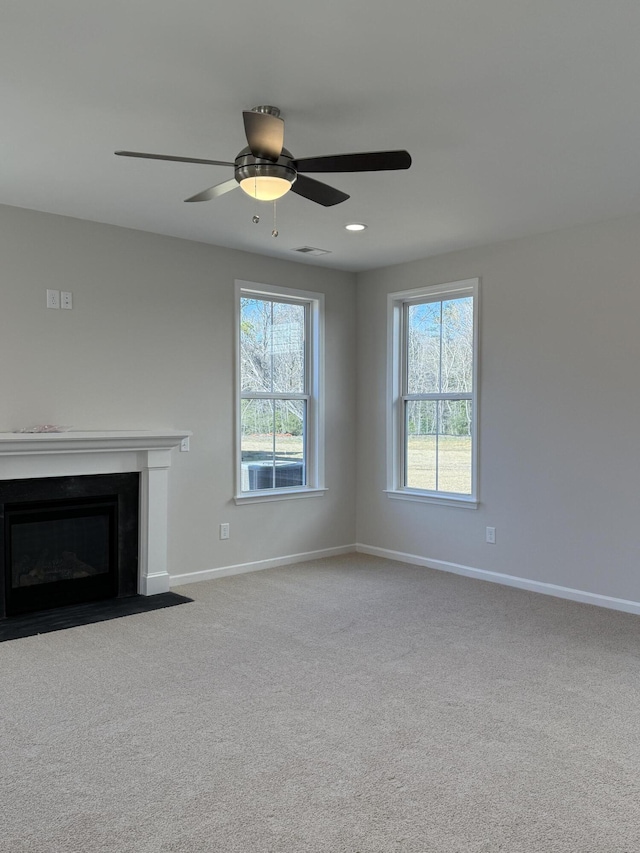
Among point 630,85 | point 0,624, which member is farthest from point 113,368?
point 630,85

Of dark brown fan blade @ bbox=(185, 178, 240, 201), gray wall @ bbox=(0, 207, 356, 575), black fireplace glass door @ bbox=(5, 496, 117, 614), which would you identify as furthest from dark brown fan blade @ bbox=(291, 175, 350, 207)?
black fireplace glass door @ bbox=(5, 496, 117, 614)

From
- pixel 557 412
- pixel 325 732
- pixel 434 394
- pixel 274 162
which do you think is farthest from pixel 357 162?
pixel 434 394

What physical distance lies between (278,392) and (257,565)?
146 centimetres

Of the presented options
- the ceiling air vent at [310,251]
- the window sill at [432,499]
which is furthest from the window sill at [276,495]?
the ceiling air vent at [310,251]

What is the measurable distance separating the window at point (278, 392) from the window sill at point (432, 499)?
669 mm

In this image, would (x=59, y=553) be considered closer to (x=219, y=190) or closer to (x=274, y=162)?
(x=219, y=190)

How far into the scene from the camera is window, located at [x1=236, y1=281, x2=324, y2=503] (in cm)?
559

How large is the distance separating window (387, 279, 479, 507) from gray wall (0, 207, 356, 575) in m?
0.62

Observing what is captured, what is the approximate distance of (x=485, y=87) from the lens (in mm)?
2678

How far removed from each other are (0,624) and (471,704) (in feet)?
9.13

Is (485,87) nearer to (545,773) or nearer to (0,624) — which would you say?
(545,773)

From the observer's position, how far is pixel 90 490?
4.55 metres

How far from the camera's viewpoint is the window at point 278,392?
5.59m

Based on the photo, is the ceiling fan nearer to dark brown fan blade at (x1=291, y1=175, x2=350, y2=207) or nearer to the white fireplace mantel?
dark brown fan blade at (x1=291, y1=175, x2=350, y2=207)
